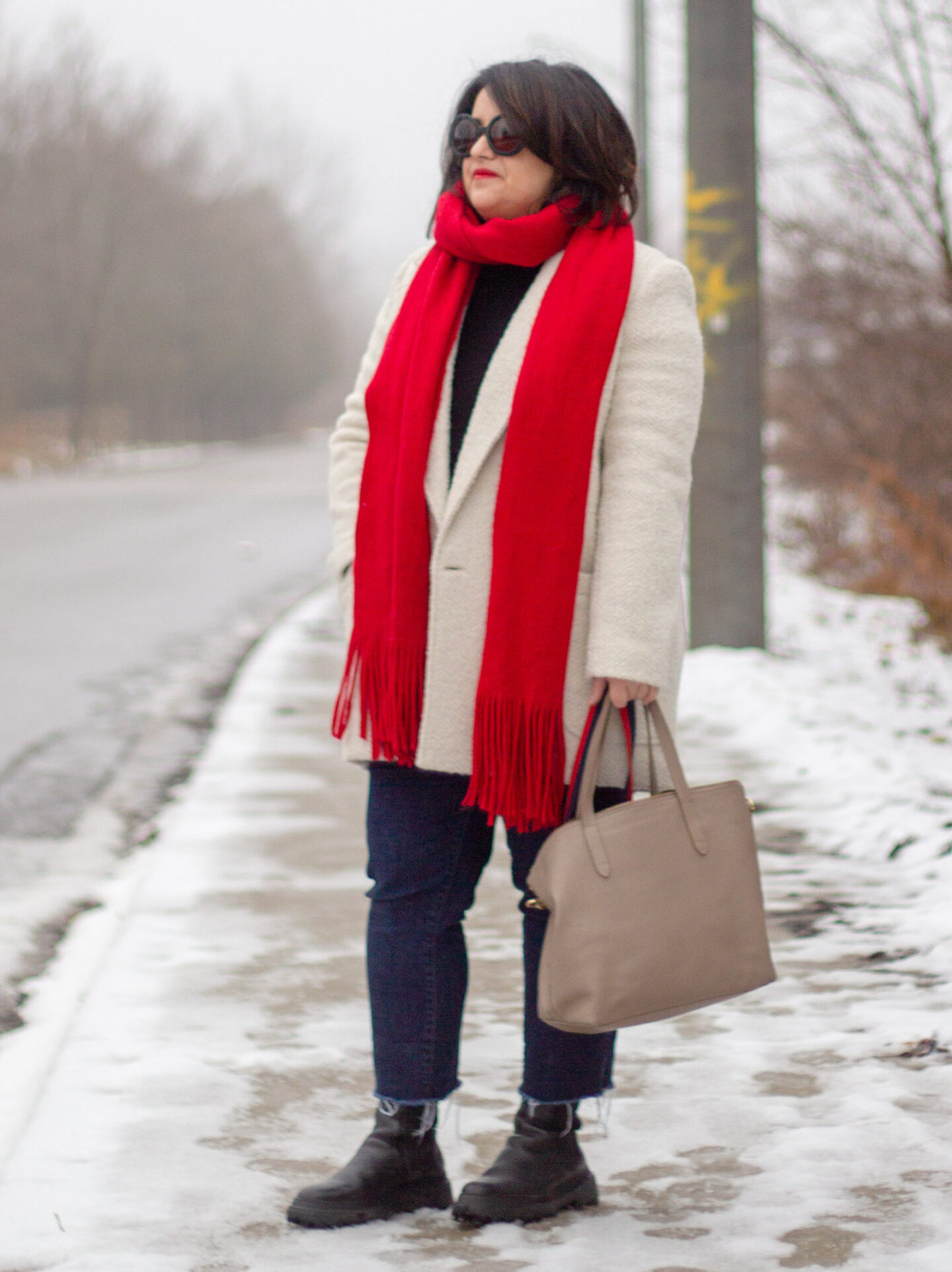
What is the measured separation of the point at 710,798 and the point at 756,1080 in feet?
2.93

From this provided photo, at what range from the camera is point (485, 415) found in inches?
93.1

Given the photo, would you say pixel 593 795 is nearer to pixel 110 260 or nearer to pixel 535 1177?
pixel 535 1177

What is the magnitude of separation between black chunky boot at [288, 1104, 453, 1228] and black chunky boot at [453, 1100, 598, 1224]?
0.06 m

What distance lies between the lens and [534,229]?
2.34m

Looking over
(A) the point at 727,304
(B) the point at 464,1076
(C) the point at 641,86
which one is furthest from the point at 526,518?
(C) the point at 641,86

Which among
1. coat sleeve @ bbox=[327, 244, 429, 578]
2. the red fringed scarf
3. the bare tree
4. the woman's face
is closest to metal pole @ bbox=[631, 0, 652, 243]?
the bare tree

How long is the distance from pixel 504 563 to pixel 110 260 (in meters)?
47.7

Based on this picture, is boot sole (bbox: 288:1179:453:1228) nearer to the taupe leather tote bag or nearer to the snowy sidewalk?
the snowy sidewalk

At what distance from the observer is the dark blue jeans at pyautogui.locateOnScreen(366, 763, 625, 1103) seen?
7.99 ft

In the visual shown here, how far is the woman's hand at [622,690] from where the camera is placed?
2.31 meters

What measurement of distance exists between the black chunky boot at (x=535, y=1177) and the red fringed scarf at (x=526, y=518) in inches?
19.3

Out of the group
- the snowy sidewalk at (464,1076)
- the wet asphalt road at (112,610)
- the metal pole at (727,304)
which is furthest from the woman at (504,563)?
the metal pole at (727,304)

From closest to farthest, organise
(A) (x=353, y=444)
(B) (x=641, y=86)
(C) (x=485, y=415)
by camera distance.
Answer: (C) (x=485, y=415), (A) (x=353, y=444), (B) (x=641, y=86)

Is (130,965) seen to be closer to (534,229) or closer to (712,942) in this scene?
(712,942)
